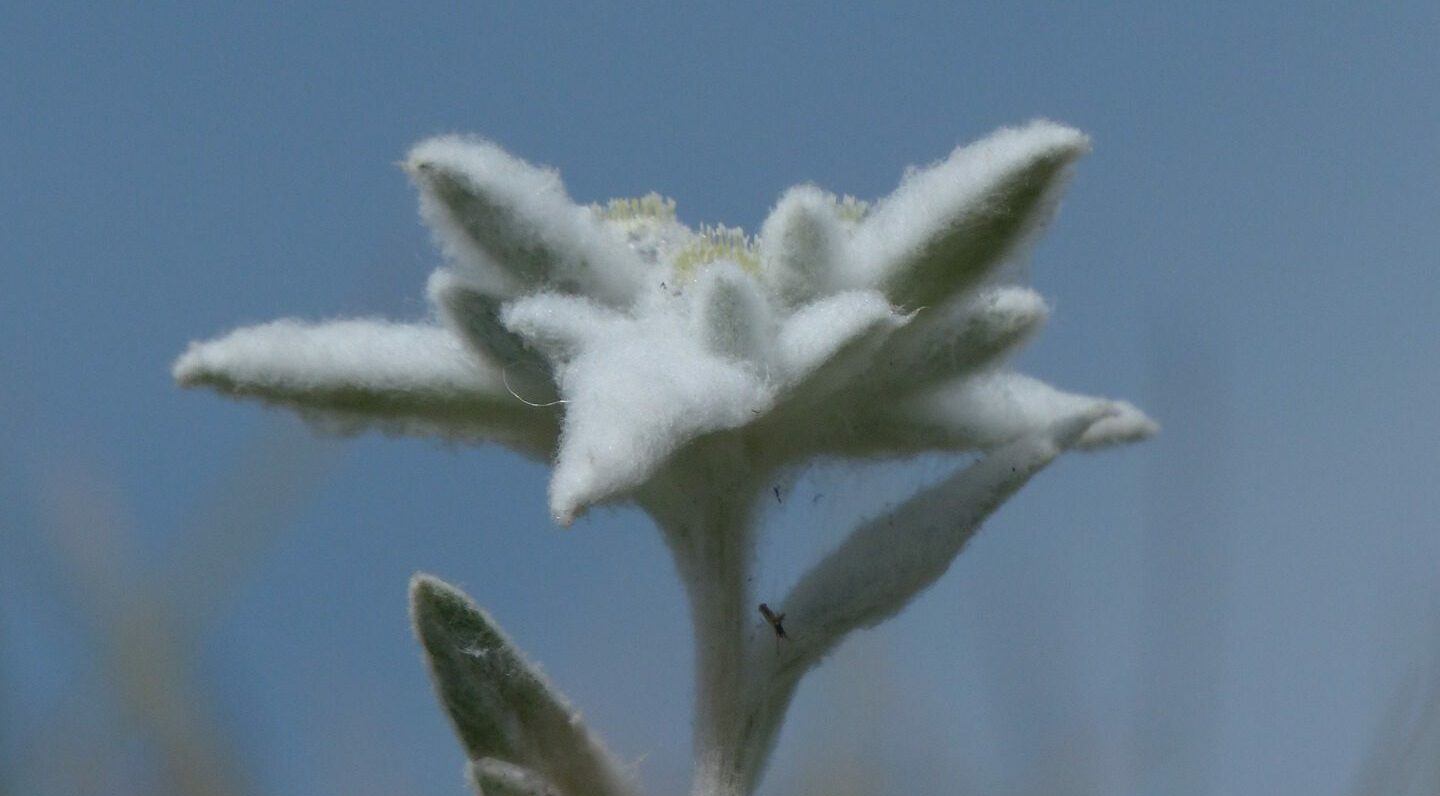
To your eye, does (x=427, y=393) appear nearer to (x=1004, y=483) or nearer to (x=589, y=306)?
(x=589, y=306)

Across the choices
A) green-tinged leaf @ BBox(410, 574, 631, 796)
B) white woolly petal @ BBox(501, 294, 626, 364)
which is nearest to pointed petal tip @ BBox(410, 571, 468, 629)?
green-tinged leaf @ BBox(410, 574, 631, 796)

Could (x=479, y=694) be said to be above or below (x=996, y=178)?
below

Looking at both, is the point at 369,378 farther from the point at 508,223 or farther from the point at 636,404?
the point at 636,404

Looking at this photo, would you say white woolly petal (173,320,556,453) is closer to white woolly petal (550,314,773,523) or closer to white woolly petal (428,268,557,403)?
white woolly petal (428,268,557,403)

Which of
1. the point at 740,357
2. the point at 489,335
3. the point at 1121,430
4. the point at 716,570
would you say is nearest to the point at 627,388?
the point at 740,357

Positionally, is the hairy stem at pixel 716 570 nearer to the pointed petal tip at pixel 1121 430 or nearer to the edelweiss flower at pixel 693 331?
the edelweiss flower at pixel 693 331

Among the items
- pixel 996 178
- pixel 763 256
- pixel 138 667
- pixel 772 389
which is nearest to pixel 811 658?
pixel 772 389
